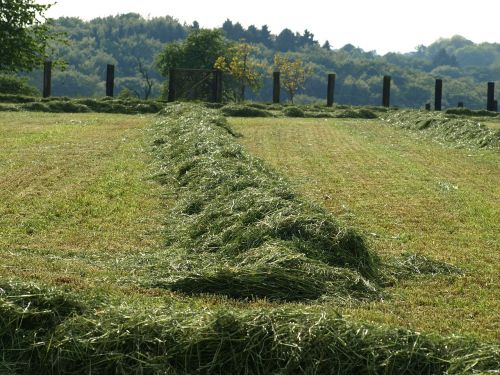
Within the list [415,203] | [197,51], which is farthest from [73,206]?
[197,51]

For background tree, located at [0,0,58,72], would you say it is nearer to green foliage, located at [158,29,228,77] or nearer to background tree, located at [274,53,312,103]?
background tree, located at [274,53,312,103]

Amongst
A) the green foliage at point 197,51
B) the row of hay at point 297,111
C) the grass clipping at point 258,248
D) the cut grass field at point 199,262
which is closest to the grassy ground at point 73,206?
the cut grass field at point 199,262

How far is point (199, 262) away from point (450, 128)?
20.8 metres

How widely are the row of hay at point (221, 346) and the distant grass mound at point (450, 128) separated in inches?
729

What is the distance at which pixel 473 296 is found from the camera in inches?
313

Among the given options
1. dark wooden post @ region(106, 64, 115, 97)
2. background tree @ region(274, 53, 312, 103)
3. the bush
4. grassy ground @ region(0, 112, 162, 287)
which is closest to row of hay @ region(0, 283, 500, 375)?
grassy ground @ region(0, 112, 162, 287)

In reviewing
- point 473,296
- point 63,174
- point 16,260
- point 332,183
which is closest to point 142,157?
point 63,174

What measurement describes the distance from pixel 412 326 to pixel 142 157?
12600 mm

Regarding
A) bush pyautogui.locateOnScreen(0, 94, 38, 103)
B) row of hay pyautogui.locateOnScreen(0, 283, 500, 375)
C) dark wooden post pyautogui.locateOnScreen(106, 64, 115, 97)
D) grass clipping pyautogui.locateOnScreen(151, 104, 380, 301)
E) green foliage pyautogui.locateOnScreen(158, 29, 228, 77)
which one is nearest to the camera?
row of hay pyautogui.locateOnScreen(0, 283, 500, 375)

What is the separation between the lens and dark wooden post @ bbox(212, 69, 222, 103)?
40.5 m

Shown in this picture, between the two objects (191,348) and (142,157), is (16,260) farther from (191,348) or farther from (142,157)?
(142,157)

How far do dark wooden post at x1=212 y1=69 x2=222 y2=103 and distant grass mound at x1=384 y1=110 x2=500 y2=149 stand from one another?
8517mm

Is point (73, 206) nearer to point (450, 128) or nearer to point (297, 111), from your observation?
point (450, 128)

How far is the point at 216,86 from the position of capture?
4062cm
